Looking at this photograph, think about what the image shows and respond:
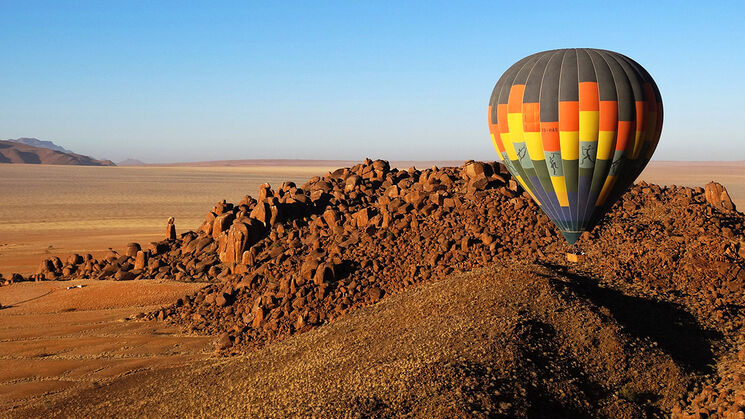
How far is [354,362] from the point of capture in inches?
464

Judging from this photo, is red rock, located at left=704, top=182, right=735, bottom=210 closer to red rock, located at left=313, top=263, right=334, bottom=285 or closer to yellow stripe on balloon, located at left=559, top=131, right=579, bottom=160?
yellow stripe on balloon, located at left=559, top=131, right=579, bottom=160

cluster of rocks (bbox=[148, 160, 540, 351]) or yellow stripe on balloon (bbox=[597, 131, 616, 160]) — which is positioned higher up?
yellow stripe on balloon (bbox=[597, 131, 616, 160])

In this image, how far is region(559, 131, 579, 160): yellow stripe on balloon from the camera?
17375mm

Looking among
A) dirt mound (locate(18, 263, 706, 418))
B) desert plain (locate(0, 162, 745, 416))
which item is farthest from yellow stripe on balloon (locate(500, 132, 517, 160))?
desert plain (locate(0, 162, 745, 416))

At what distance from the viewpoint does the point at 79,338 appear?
18.8 metres

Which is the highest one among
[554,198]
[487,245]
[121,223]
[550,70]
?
[550,70]

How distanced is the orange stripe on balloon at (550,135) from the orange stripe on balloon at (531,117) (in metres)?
0.17

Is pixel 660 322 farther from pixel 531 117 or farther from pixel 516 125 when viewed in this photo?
pixel 516 125

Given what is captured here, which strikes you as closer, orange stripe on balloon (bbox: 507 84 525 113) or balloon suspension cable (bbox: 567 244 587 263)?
balloon suspension cable (bbox: 567 244 587 263)

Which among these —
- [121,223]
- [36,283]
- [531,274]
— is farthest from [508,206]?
[121,223]

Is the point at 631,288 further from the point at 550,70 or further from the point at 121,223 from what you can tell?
the point at 121,223

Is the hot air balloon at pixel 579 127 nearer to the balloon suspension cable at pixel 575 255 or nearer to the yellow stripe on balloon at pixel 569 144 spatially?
the yellow stripe on balloon at pixel 569 144

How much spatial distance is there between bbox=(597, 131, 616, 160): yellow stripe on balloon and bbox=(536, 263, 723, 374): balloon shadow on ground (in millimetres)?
3798

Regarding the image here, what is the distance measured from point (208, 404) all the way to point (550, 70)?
1159 cm
